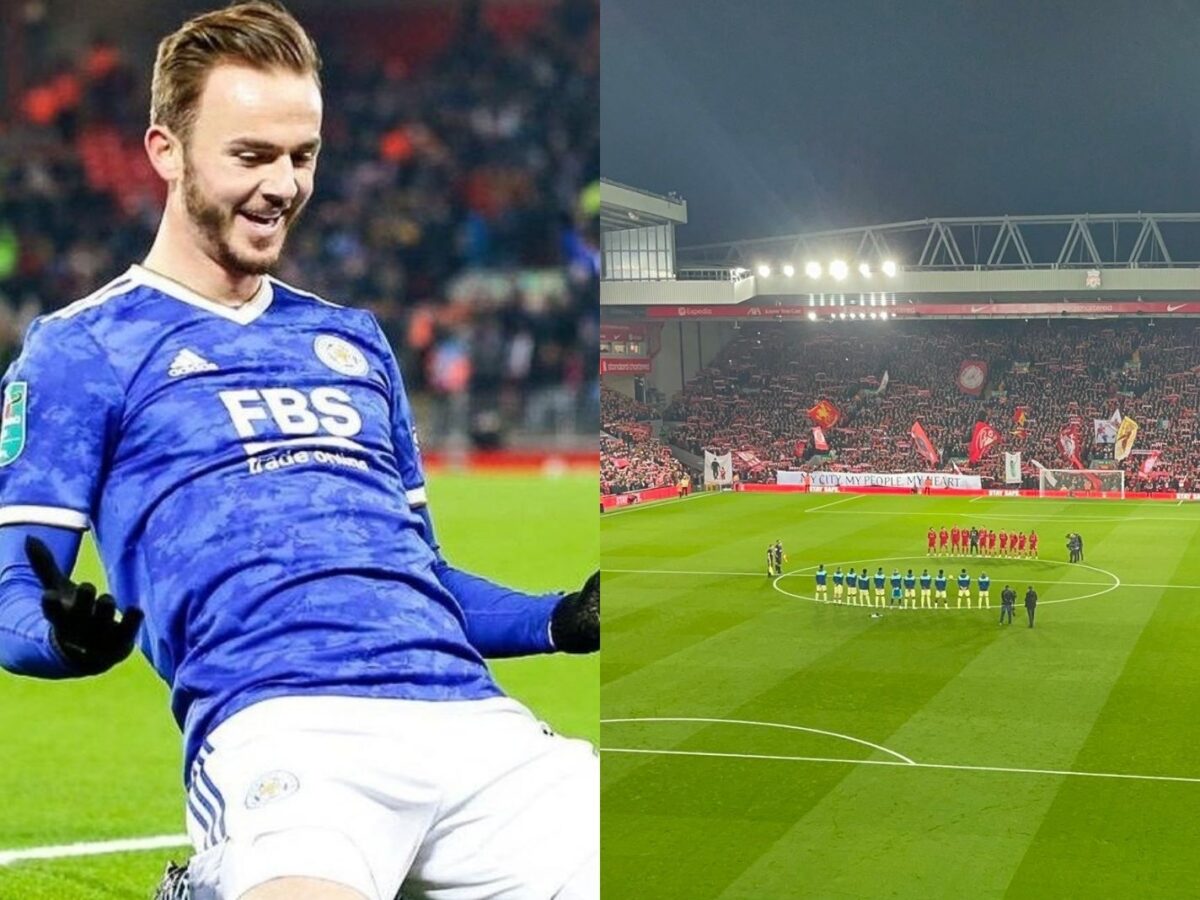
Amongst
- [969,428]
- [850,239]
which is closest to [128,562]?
[969,428]

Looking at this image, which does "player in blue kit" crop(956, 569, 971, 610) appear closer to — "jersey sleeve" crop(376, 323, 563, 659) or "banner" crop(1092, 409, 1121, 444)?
"jersey sleeve" crop(376, 323, 563, 659)

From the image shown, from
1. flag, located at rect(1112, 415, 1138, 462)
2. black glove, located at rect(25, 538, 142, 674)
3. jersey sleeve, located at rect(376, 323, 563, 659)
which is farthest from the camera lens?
flag, located at rect(1112, 415, 1138, 462)

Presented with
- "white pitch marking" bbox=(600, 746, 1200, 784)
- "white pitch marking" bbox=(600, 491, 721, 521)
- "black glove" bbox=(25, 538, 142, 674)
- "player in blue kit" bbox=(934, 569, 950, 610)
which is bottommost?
"white pitch marking" bbox=(600, 746, 1200, 784)

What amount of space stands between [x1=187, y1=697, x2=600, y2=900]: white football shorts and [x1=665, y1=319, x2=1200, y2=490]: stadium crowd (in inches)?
1337

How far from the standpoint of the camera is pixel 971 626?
57.8 feet

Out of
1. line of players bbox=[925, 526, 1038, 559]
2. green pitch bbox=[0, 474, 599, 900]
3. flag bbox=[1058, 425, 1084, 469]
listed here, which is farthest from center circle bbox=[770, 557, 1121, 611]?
flag bbox=[1058, 425, 1084, 469]

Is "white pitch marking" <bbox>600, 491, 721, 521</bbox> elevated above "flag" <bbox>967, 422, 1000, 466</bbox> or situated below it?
below

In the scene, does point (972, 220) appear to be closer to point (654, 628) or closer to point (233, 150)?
point (654, 628)

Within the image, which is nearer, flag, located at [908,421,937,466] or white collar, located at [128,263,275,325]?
white collar, located at [128,263,275,325]

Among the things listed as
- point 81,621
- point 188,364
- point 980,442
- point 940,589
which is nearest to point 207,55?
point 188,364

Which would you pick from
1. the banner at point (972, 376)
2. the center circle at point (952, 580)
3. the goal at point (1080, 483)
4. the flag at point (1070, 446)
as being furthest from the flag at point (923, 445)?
the center circle at point (952, 580)

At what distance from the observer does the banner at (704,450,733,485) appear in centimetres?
3462

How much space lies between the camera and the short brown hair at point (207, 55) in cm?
223

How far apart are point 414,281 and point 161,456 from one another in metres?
1.36
